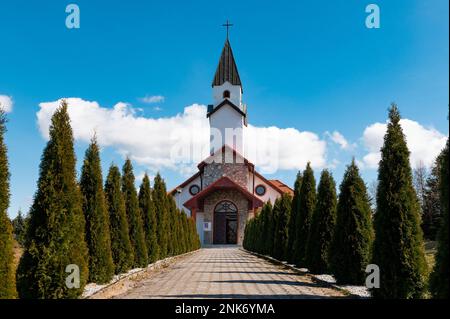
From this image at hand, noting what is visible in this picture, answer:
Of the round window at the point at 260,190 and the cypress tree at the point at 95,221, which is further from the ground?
the round window at the point at 260,190

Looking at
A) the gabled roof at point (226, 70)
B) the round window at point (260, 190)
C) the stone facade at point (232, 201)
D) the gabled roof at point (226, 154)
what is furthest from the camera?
the gabled roof at point (226, 70)

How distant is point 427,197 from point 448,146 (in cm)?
4565

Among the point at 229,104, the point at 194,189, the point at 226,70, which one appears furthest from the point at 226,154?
the point at 226,70

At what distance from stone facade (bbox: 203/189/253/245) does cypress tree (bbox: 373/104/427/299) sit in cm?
3758

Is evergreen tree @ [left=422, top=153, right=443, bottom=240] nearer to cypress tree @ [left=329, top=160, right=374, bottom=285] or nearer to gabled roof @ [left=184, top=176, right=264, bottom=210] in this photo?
gabled roof @ [left=184, top=176, right=264, bottom=210]

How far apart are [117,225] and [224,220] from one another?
3364 centimetres

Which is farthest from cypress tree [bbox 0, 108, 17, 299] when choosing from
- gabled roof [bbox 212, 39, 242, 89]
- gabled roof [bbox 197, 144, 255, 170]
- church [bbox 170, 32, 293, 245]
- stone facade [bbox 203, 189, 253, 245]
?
gabled roof [bbox 212, 39, 242, 89]

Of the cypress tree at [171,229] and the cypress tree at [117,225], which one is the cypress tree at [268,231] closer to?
the cypress tree at [171,229]

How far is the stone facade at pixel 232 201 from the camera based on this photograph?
4675 cm

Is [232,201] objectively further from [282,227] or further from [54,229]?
[54,229]

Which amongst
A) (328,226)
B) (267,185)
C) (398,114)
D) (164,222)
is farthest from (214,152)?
(398,114)

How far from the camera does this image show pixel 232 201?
1865 inches

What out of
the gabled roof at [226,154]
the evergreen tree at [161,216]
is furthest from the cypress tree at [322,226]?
the gabled roof at [226,154]

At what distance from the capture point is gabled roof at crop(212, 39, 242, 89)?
58131mm
